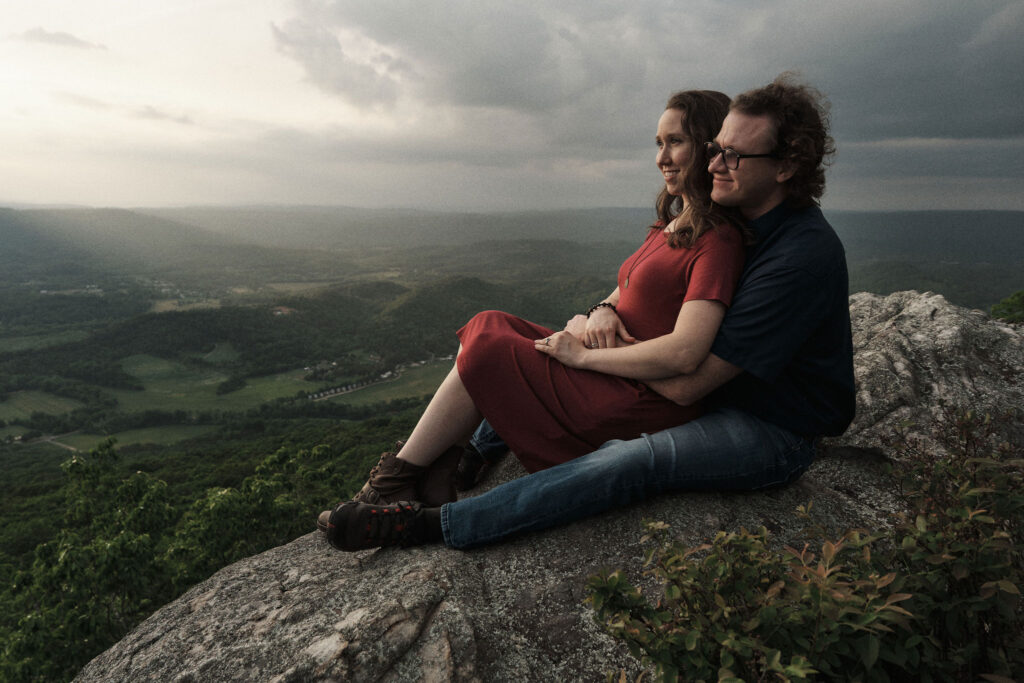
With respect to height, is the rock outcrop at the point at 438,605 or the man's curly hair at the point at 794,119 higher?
the man's curly hair at the point at 794,119

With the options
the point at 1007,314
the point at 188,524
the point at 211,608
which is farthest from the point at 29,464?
the point at 1007,314

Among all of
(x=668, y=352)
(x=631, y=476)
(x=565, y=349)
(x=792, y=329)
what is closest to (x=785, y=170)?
(x=792, y=329)

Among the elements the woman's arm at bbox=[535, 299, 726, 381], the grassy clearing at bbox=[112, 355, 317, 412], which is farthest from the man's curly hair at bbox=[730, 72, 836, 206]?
the grassy clearing at bbox=[112, 355, 317, 412]

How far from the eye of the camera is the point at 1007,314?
29641mm

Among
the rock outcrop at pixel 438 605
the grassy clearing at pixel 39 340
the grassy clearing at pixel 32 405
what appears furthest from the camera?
the grassy clearing at pixel 39 340

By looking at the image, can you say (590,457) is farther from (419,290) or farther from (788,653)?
(419,290)

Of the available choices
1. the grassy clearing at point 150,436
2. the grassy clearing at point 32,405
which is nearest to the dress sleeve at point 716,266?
the grassy clearing at point 150,436

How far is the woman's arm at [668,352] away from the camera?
2.88 metres

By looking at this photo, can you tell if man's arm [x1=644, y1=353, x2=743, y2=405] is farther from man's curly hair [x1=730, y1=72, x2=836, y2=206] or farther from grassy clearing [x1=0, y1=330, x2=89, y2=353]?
grassy clearing [x1=0, y1=330, x2=89, y2=353]

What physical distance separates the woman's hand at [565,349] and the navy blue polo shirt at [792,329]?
788mm

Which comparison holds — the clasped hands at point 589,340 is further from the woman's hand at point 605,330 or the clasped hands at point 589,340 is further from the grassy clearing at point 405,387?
the grassy clearing at point 405,387

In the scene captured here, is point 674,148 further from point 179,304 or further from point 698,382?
point 179,304

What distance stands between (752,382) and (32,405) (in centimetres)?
11434

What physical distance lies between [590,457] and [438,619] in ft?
3.71
